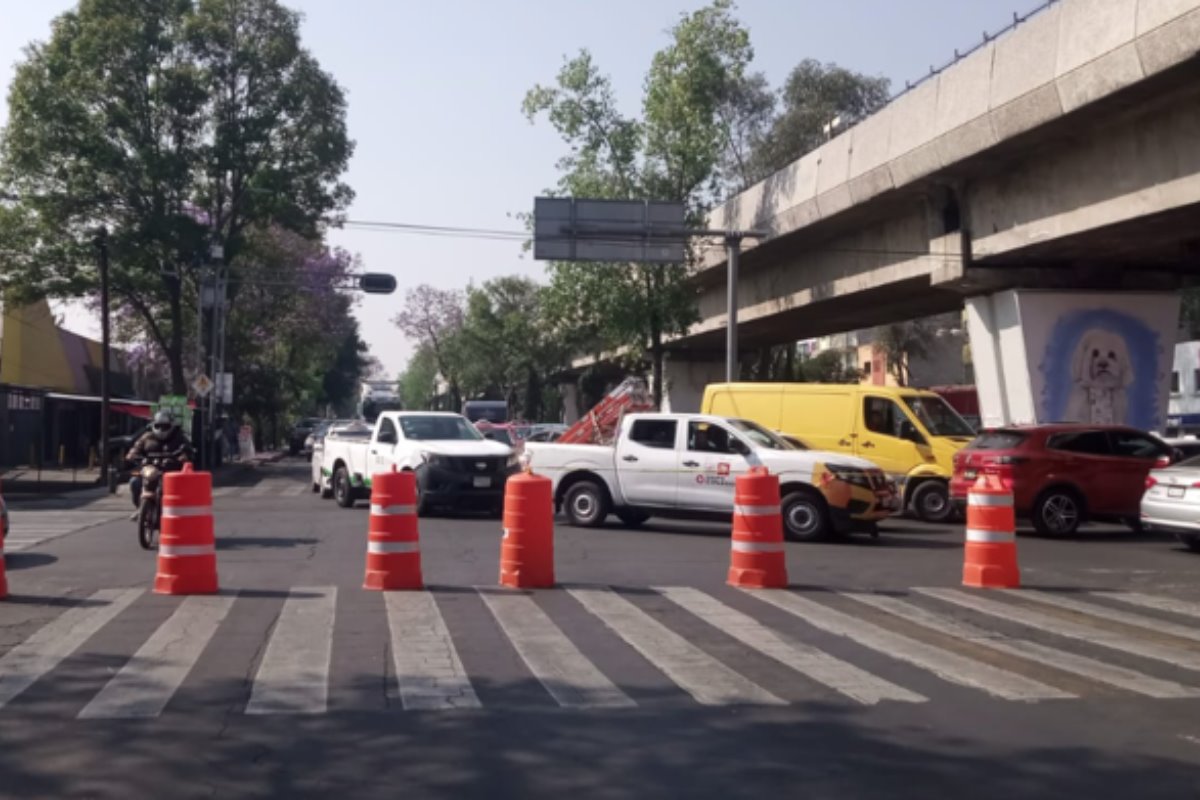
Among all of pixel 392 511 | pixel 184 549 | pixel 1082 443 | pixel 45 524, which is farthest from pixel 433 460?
pixel 1082 443

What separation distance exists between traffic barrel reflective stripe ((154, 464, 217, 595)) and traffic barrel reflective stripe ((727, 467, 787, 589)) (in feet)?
16.4

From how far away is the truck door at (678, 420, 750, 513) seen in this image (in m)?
19.6

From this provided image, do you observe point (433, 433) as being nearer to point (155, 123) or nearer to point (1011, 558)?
point (1011, 558)

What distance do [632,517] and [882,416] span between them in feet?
17.5

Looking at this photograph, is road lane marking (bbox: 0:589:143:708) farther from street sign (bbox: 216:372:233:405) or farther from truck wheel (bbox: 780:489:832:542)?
street sign (bbox: 216:372:233:405)

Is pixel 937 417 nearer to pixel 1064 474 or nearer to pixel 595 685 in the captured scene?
pixel 1064 474

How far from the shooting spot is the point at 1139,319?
26812 millimetres

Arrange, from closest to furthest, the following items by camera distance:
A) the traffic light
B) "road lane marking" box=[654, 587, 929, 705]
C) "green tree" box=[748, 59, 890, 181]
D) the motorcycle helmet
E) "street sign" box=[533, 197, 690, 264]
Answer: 1. "road lane marking" box=[654, 587, 929, 705]
2. the motorcycle helmet
3. "street sign" box=[533, 197, 690, 264]
4. the traffic light
5. "green tree" box=[748, 59, 890, 181]

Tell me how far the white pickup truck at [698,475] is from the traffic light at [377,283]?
2280 centimetres

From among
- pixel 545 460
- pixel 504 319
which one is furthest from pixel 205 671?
pixel 504 319

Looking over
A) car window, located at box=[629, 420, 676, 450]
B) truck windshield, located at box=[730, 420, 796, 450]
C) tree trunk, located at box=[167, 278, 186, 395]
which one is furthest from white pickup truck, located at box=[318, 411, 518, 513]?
tree trunk, located at box=[167, 278, 186, 395]

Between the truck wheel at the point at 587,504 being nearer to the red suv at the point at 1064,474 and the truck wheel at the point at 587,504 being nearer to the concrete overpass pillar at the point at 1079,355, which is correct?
the red suv at the point at 1064,474

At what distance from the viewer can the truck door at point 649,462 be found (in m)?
20.0

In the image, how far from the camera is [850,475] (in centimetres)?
1883
